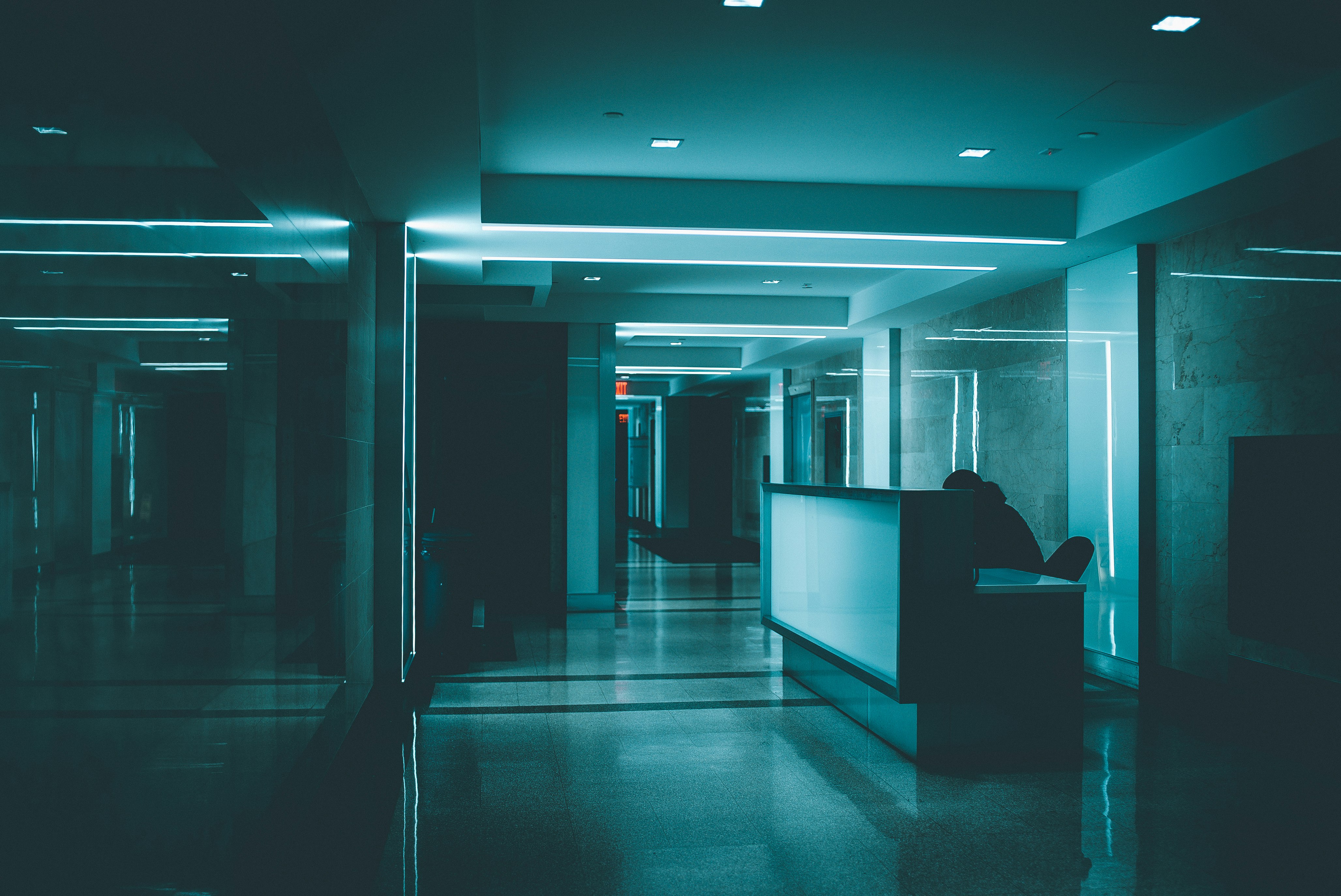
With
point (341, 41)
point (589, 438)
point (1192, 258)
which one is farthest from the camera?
point (589, 438)

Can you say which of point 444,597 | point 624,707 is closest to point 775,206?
point 624,707

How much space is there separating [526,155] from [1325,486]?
16.3 feet

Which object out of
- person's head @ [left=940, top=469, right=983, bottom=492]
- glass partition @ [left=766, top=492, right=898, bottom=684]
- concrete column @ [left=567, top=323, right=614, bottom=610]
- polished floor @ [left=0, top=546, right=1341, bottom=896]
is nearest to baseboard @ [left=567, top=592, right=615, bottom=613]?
concrete column @ [left=567, top=323, right=614, bottom=610]

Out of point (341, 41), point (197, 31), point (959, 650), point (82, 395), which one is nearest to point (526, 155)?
point (341, 41)

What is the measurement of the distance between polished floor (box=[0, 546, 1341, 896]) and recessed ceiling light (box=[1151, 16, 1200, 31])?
135 inches

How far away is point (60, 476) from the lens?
1820 mm

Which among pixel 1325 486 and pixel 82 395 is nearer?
pixel 82 395

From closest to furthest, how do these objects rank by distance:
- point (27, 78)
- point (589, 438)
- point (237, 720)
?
point (27, 78), point (237, 720), point (589, 438)

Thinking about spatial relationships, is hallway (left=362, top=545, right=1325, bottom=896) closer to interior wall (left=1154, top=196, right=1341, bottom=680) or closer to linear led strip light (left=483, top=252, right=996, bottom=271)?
interior wall (left=1154, top=196, right=1341, bottom=680)

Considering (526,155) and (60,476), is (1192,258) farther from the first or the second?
(60,476)

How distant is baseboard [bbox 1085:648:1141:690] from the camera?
660 centimetres

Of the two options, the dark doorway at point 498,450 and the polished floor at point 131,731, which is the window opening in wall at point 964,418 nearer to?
the dark doorway at point 498,450

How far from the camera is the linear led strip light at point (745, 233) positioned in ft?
20.7

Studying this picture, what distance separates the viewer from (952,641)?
4.71 metres
